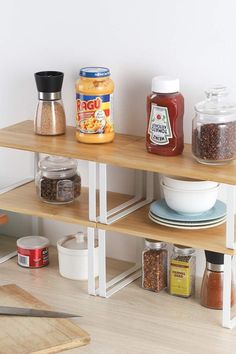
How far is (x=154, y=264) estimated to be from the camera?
2.24 metres

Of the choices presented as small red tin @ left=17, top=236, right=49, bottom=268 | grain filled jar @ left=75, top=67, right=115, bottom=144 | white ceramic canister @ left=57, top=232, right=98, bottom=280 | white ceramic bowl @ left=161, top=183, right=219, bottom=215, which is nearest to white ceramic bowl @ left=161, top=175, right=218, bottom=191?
white ceramic bowl @ left=161, top=183, right=219, bottom=215

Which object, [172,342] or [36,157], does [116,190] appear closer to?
[36,157]

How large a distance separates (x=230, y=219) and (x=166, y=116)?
0.91ft

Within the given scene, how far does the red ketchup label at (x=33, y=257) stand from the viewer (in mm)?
2406

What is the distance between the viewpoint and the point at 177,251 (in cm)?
221

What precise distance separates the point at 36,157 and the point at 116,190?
0.78 ft

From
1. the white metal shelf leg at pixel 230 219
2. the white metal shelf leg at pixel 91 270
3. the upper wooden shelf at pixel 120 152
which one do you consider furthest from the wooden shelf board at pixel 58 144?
the white metal shelf leg at pixel 230 219

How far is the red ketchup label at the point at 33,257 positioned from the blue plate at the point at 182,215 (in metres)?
0.36

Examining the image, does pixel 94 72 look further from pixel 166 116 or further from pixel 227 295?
pixel 227 295

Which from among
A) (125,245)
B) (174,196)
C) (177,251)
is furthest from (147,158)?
(125,245)

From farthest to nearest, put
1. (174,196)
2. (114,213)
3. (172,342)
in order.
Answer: (114,213) < (174,196) < (172,342)

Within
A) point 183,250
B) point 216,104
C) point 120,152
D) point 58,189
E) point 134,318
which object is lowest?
point 134,318

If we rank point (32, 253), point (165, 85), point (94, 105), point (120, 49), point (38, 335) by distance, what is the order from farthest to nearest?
point (32, 253)
point (120, 49)
point (94, 105)
point (165, 85)
point (38, 335)

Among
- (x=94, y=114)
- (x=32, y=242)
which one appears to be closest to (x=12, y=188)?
(x=32, y=242)
